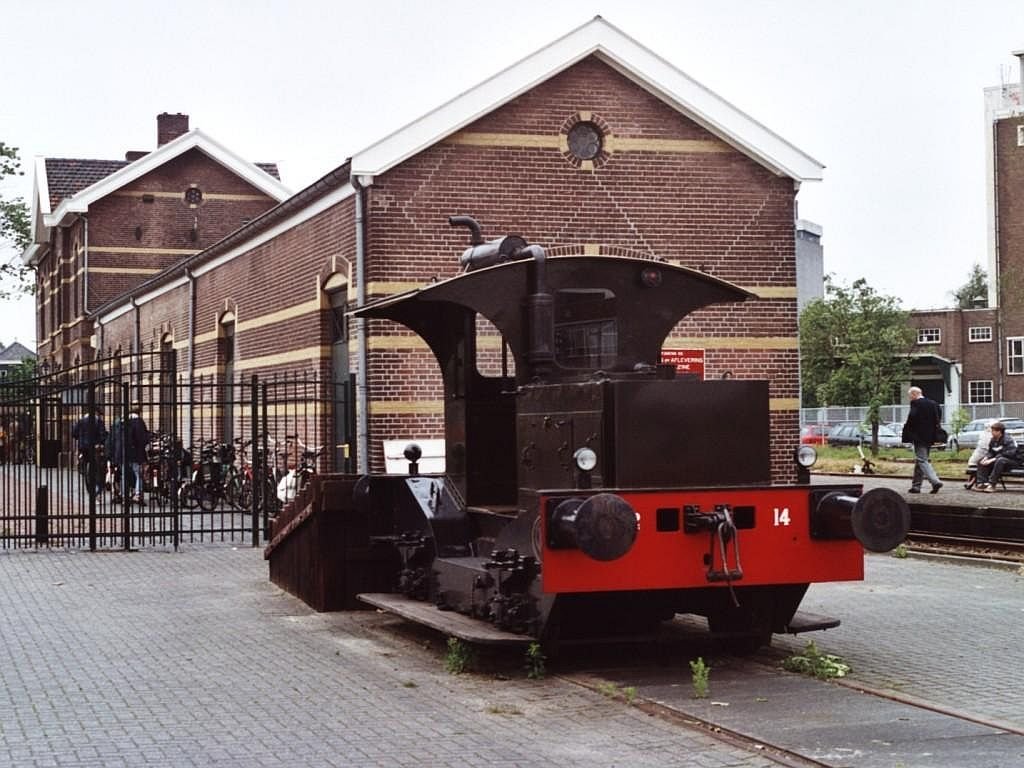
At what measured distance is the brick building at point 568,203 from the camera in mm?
19812

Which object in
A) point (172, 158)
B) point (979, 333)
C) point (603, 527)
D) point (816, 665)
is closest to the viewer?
point (603, 527)

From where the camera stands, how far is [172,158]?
139 ft

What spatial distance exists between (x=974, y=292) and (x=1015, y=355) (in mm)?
31965

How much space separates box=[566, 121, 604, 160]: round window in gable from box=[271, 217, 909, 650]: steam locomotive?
10.5 meters

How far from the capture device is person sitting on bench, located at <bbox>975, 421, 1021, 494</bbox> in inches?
1011

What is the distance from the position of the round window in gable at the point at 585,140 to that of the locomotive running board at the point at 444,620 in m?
10.7

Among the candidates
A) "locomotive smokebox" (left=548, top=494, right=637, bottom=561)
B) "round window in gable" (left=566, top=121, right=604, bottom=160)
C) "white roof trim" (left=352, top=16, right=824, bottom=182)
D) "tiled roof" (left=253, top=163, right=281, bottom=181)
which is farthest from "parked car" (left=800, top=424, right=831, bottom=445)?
"locomotive smokebox" (left=548, top=494, right=637, bottom=561)

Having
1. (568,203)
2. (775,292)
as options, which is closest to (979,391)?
(775,292)

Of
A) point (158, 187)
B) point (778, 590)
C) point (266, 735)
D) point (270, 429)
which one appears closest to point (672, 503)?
point (778, 590)

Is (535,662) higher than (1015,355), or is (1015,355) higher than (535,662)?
(1015,355)

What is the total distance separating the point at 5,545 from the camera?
1848 cm

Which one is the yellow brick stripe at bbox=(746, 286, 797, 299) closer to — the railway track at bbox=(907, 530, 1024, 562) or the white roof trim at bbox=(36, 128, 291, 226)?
the railway track at bbox=(907, 530, 1024, 562)

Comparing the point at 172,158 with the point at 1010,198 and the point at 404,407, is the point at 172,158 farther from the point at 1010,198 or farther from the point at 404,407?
the point at 1010,198

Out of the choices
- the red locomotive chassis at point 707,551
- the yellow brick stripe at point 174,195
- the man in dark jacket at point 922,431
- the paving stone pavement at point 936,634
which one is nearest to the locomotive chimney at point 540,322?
the red locomotive chassis at point 707,551
